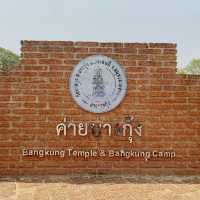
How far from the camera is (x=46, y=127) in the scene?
7465 millimetres

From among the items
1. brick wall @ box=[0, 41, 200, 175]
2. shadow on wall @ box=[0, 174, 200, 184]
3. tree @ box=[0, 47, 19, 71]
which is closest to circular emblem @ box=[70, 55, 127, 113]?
brick wall @ box=[0, 41, 200, 175]

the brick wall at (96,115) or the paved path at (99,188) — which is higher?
the brick wall at (96,115)

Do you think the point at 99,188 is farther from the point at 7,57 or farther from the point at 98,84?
the point at 7,57

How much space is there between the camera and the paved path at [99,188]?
19.2 feet

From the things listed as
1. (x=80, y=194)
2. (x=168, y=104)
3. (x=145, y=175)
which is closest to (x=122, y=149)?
(x=145, y=175)

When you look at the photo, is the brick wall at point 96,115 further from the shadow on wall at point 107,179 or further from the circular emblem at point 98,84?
the shadow on wall at point 107,179

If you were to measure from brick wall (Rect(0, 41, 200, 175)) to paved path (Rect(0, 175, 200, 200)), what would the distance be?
34cm

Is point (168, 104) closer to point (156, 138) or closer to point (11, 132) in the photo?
point (156, 138)

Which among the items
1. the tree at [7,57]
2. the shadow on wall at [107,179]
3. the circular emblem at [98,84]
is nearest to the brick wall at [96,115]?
the circular emblem at [98,84]

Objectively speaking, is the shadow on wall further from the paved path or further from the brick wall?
the brick wall

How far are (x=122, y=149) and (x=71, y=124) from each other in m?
0.98

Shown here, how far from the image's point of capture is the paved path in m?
5.84

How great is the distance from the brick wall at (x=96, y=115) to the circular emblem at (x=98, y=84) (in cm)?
9

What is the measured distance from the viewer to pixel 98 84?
7.56 meters
